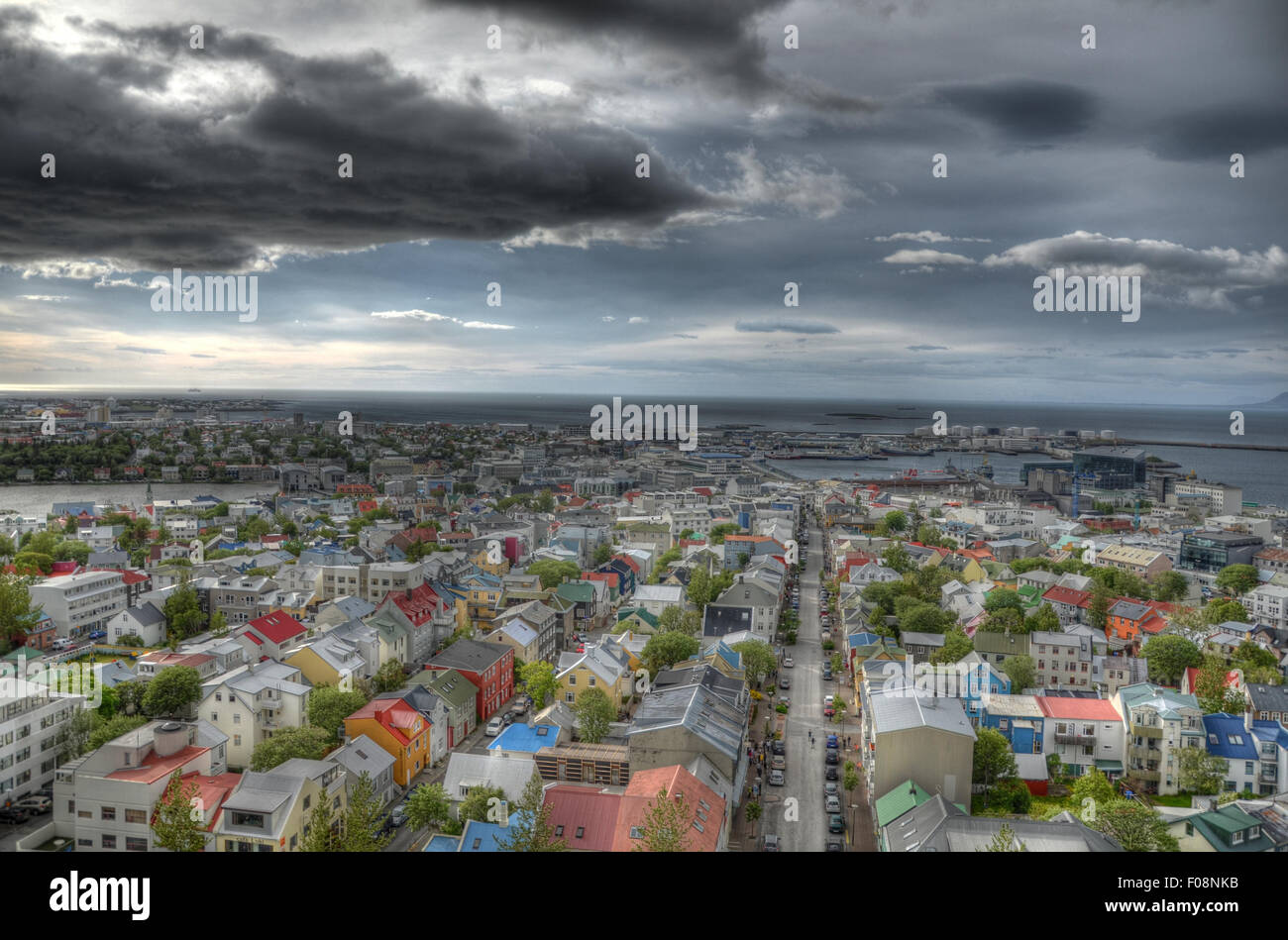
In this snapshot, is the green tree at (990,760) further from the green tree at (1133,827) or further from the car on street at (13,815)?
the car on street at (13,815)

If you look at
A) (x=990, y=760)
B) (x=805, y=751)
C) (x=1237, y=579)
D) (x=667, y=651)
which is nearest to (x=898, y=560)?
(x=1237, y=579)

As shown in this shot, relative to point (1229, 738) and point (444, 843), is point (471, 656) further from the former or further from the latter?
point (1229, 738)

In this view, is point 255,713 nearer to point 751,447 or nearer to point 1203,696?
point 1203,696

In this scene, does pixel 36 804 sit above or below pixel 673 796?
below

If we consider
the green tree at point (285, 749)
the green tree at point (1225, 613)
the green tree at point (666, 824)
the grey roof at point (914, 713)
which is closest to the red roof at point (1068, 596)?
the green tree at point (1225, 613)

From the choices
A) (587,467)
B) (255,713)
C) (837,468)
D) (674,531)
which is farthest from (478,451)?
(255,713)

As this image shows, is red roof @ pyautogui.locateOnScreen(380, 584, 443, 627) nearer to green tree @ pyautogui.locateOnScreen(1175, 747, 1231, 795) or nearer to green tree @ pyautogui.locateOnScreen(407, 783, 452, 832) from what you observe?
green tree @ pyautogui.locateOnScreen(407, 783, 452, 832)

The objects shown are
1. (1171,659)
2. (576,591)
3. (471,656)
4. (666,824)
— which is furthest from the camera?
(576,591)

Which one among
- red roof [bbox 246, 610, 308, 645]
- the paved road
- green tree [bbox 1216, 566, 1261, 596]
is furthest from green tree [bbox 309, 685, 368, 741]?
green tree [bbox 1216, 566, 1261, 596]
